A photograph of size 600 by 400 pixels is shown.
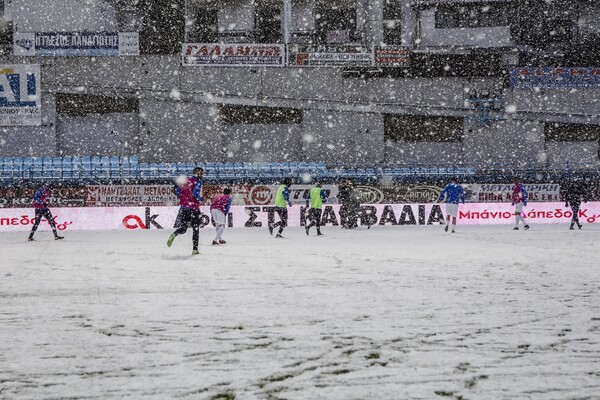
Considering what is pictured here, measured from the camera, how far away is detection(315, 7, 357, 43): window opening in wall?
33750mm

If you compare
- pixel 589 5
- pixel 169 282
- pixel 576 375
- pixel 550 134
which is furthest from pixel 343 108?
pixel 576 375

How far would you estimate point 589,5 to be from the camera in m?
33.7

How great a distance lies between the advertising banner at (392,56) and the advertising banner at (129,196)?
11.7 meters

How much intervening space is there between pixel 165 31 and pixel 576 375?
3099cm

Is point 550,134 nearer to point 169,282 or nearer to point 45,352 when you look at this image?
point 169,282

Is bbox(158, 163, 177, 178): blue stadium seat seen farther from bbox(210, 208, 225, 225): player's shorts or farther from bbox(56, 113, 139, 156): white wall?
bbox(210, 208, 225, 225): player's shorts

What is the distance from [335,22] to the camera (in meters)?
34.1

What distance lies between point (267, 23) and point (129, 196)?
11.9 meters

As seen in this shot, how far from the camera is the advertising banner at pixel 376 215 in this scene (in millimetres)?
24578

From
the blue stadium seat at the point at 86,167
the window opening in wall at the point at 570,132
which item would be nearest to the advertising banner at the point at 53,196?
the blue stadium seat at the point at 86,167

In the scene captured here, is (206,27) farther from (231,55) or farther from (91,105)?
(91,105)

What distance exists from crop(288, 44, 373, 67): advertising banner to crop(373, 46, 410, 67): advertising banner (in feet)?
1.28

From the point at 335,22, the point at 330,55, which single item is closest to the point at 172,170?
the point at 330,55

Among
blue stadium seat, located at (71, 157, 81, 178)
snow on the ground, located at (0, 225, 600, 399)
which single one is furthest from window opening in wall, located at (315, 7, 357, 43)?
snow on the ground, located at (0, 225, 600, 399)
